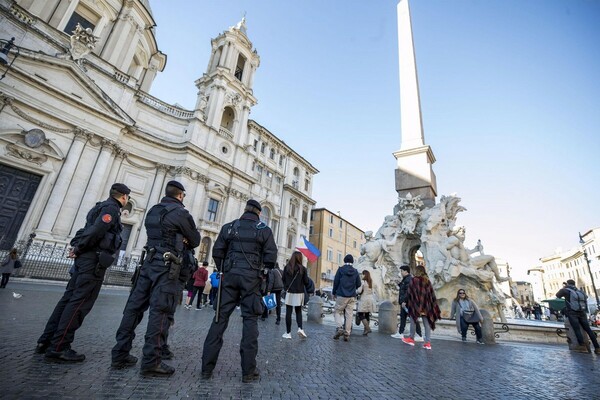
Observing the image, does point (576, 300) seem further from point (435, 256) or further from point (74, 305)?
point (74, 305)

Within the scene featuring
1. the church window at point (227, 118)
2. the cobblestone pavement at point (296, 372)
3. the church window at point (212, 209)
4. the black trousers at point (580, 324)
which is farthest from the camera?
the church window at point (227, 118)

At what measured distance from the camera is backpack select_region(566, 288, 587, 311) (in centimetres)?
614

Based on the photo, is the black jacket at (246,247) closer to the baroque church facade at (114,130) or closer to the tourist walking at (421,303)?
the tourist walking at (421,303)

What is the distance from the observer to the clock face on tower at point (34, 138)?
53.9 feet

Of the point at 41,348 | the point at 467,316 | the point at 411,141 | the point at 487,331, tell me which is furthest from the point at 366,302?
the point at 411,141

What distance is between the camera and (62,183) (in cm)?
1714

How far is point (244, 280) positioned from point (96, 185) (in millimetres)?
20425

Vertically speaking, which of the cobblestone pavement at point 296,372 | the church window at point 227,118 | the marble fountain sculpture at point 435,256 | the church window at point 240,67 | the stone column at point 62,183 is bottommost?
the cobblestone pavement at point 296,372

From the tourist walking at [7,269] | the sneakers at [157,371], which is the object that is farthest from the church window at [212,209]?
the sneakers at [157,371]

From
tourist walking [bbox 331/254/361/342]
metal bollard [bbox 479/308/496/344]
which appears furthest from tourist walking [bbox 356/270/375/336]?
metal bollard [bbox 479/308/496/344]

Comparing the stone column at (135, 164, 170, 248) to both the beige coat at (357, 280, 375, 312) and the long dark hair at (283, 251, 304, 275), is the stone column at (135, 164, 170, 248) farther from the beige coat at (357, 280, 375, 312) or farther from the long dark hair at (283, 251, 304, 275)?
the beige coat at (357, 280, 375, 312)

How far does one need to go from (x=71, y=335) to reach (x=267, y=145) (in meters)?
32.4

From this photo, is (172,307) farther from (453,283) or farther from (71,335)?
(453,283)

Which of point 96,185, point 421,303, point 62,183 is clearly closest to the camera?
point 421,303
